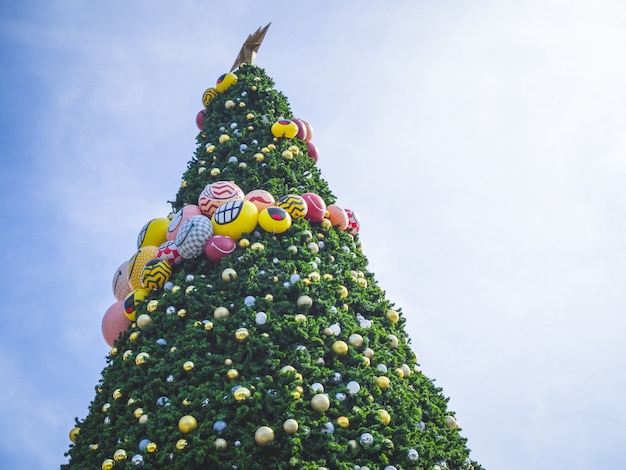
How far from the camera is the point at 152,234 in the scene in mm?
8070

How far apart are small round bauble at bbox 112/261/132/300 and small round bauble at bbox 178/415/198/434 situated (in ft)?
9.70

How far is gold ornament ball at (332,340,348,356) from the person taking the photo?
596 centimetres

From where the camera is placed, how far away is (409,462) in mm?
5305

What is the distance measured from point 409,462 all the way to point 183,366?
90.3 inches

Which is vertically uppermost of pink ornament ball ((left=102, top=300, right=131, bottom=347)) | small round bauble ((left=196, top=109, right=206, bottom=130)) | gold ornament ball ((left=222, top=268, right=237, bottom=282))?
small round bauble ((left=196, top=109, right=206, bottom=130))

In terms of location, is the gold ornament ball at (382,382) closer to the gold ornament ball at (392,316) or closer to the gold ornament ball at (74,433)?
the gold ornament ball at (392,316)

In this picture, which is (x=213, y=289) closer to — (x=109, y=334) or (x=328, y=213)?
(x=109, y=334)

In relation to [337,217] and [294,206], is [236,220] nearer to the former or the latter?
[294,206]

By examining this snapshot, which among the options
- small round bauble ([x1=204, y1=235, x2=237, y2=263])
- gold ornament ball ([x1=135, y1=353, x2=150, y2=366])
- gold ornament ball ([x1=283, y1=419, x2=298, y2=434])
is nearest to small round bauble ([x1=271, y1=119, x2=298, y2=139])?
small round bauble ([x1=204, y1=235, x2=237, y2=263])

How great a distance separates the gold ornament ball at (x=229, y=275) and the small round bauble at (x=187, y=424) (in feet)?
5.91

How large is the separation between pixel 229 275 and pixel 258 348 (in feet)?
3.78

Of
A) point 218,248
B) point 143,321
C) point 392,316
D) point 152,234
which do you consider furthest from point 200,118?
point 392,316

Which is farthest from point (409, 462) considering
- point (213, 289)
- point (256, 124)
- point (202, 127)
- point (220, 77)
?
point (220, 77)

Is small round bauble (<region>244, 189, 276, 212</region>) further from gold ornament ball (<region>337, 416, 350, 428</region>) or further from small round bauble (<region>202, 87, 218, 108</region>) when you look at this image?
small round bauble (<region>202, 87, 218, 108</region>)
